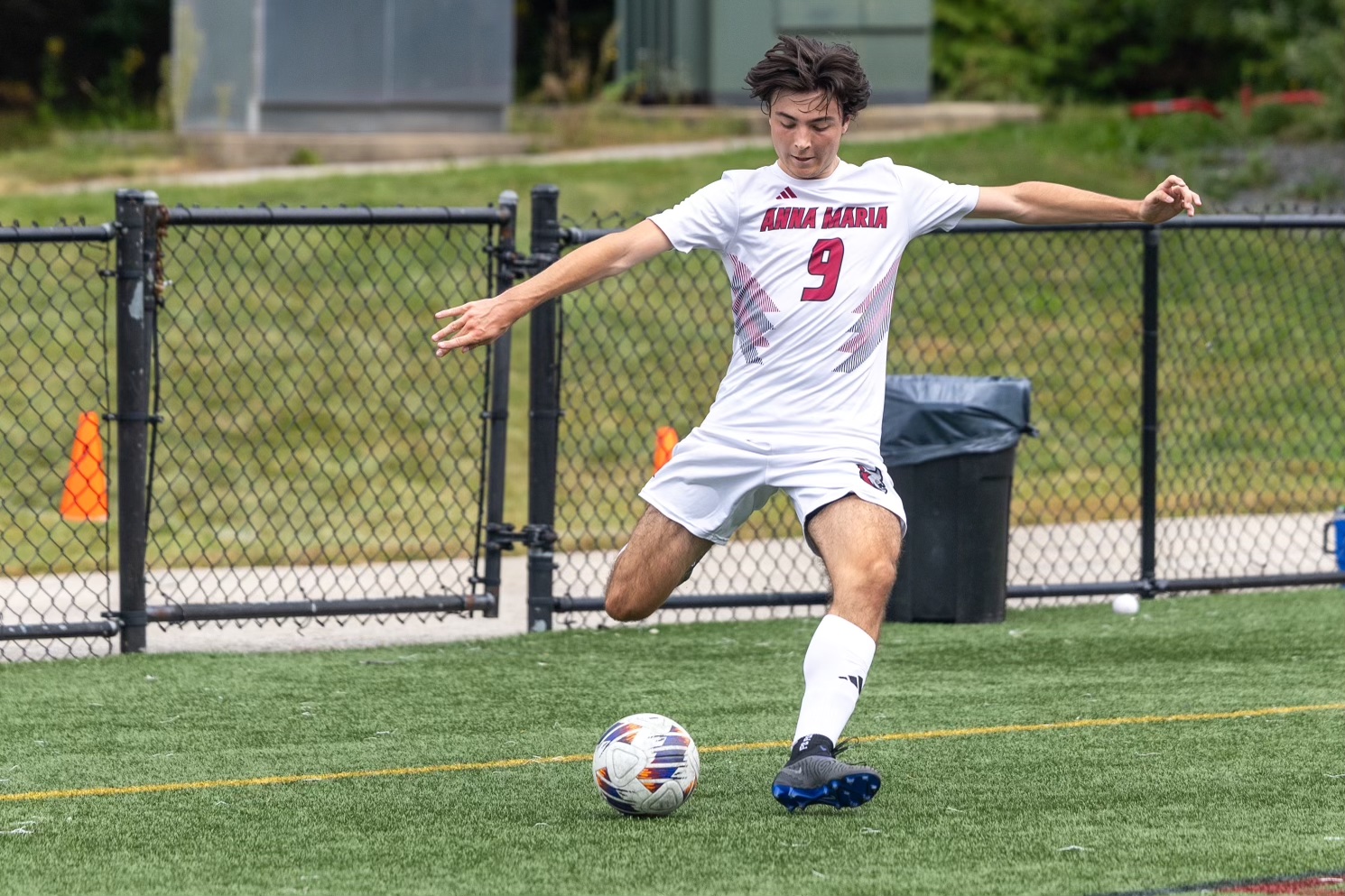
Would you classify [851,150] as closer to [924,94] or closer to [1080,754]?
[924,94]

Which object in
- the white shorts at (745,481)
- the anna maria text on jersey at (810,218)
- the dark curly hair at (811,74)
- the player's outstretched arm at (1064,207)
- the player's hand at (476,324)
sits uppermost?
the dark curly hair at (811,74)

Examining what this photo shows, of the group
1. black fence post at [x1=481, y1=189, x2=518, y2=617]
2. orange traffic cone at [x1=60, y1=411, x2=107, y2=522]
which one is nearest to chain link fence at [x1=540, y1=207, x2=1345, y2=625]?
black fence post at [x1=481, y1=189, x2=518, y2=617]

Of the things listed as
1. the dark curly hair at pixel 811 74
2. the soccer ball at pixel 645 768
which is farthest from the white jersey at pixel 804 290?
the soccer ball at pixel 645 768

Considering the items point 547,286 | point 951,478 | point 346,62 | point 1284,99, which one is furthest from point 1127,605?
point 1284,99

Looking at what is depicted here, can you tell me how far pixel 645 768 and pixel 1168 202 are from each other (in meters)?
2.10

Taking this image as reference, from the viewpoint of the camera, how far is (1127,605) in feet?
28.0

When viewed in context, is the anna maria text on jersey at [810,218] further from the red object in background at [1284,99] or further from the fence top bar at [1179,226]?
the red object in background at [1284,99]

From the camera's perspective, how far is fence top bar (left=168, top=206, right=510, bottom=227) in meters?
7.40

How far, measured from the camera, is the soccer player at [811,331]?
16.6 feet

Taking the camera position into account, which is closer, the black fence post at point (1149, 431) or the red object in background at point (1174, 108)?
the black fence post at point (1149, 431)

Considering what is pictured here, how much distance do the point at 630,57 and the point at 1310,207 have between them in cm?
857

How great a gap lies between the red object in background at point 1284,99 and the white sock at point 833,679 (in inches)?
674

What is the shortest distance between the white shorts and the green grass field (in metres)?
0.76

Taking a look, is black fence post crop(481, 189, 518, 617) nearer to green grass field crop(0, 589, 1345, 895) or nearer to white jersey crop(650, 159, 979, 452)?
green grass field crop(0, 589, 1345, 895)
